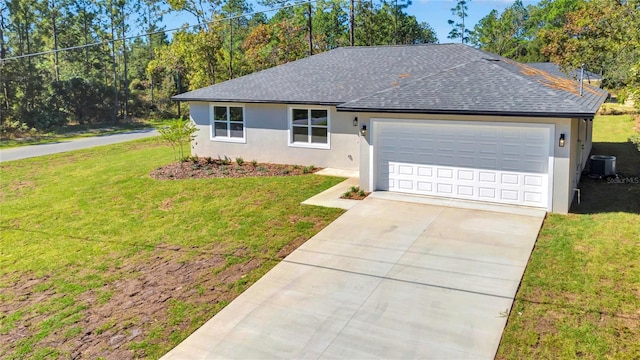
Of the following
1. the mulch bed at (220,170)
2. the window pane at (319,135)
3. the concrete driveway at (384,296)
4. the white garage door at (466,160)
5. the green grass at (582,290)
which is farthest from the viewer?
the window pane at (319,135)

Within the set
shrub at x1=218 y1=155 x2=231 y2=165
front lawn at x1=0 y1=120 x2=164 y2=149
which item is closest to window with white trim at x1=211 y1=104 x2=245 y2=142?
shrub at x1=218 y1=155 x2=231 y2=165

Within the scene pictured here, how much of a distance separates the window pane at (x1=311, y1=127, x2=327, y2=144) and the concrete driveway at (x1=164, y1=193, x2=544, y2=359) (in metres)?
6.74

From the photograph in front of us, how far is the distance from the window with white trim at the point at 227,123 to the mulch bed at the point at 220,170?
1.01 metres

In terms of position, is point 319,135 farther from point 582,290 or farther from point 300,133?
point 582,290

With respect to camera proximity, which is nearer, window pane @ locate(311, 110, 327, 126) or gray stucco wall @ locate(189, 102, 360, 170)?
gray stucco wall @ locate(189, 102, 360, 170)

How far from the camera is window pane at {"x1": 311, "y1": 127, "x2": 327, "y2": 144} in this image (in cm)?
1722

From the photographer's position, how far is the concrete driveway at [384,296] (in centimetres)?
615

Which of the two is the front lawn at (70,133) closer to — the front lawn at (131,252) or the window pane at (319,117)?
the front lawn at (131,252)

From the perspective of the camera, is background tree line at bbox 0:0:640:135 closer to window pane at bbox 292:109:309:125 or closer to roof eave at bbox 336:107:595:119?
window pane at bbox 292:109:309:125

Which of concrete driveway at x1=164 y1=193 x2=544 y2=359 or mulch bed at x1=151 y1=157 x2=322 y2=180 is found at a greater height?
mulch bed at x1=151 y1=157 x2=322 y2=180

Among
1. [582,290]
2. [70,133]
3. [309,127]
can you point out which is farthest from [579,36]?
[70,133]

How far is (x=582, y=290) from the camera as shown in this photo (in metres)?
7.33

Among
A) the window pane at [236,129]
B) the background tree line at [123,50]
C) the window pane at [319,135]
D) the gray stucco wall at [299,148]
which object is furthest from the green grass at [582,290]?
the background tree line at [123,50]

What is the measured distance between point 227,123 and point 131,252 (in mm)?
9557
